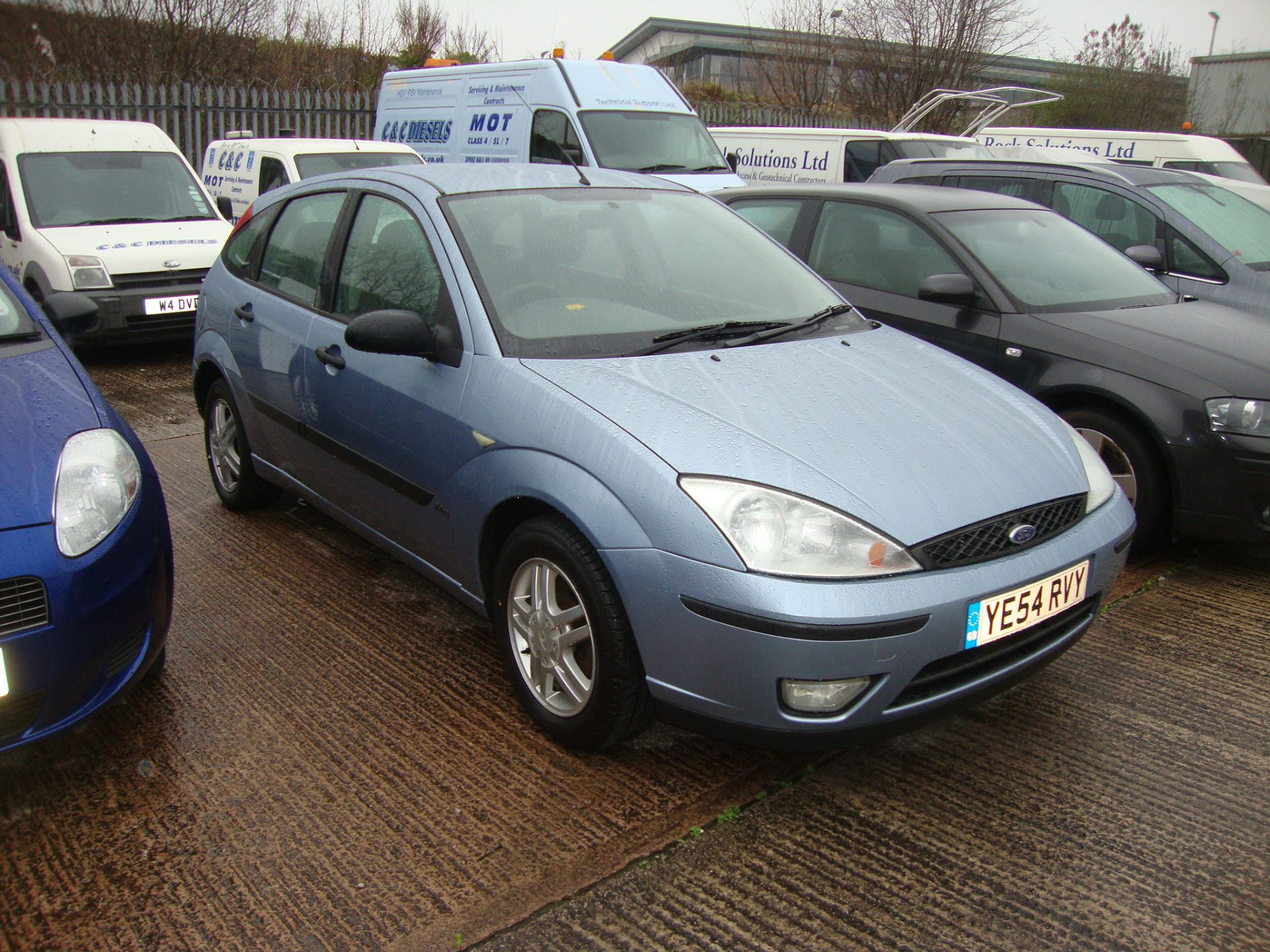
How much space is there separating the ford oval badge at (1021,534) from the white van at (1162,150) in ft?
28.3

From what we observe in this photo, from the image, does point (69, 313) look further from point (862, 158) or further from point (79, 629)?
point (862, 158)

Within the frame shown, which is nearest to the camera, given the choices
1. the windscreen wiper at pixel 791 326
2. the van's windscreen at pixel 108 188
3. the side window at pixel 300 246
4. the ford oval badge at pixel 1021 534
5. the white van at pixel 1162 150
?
the ford oval badge at pixel 1021 534

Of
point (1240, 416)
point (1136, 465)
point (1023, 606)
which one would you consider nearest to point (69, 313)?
point (1023, 606)

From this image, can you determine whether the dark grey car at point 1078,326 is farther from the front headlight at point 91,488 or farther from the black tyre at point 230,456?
the front headlight at point 91,488

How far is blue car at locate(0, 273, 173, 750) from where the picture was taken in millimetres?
2568

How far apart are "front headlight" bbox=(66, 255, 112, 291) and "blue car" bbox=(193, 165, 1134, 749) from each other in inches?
172

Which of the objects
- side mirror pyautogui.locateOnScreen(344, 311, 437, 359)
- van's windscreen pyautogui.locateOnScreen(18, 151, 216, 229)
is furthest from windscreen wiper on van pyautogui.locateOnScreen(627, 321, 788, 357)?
van's windscreen pyautogui.locateOnScreen(18, 151, 216, 229)

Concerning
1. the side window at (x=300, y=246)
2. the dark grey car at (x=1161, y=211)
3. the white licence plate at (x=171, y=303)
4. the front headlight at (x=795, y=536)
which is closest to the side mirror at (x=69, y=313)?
the side window at (x=300, y=246)

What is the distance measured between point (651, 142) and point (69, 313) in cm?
836

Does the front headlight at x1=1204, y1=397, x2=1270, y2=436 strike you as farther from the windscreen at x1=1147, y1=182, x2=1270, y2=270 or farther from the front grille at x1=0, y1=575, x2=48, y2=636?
the front grille at x1=0, y1=575, x2=48, y2=636

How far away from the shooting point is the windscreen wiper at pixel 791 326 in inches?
134

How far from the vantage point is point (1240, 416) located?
4242 millimetres

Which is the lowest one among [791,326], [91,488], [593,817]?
[593,817]

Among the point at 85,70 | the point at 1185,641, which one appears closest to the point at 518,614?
the point at 1185,641
